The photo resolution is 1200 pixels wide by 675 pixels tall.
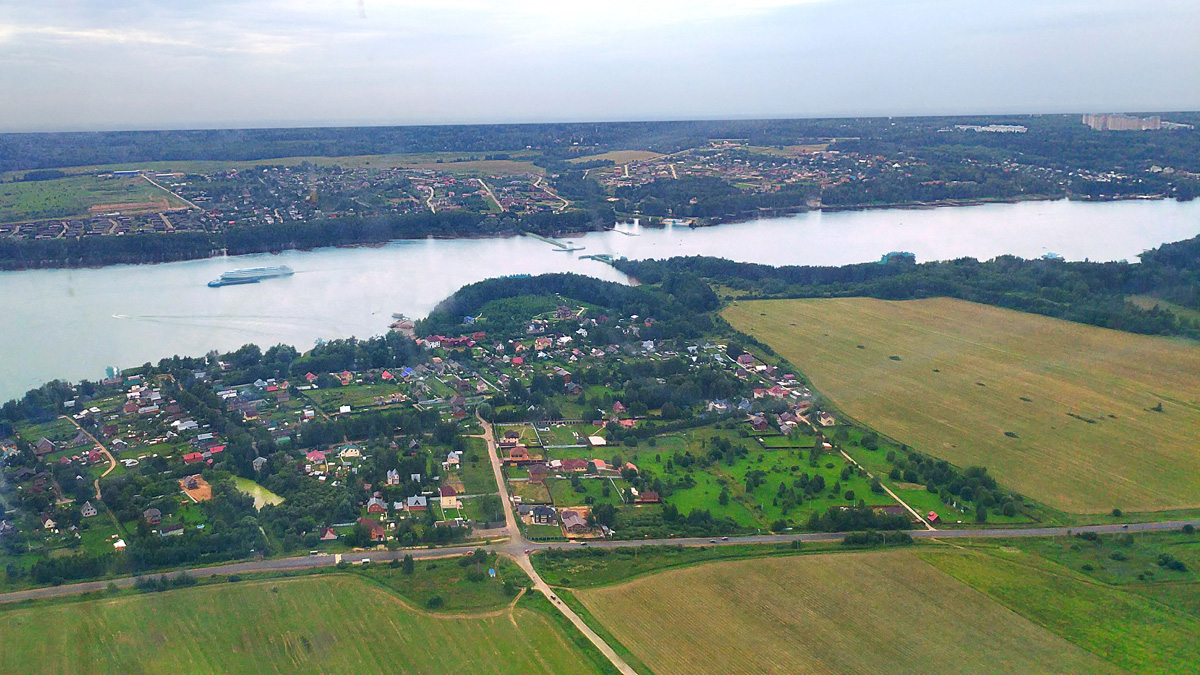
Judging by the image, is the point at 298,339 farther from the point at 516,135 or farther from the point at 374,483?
the point at 516,135

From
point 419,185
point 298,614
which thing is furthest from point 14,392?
point 419,185

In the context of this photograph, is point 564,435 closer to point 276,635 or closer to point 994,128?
point 276,635

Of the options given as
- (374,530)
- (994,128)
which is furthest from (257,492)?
(994,128)

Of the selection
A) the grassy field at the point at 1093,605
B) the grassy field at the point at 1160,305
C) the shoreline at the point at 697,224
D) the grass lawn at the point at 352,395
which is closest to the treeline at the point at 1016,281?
the grassy field at the point at 1160,305

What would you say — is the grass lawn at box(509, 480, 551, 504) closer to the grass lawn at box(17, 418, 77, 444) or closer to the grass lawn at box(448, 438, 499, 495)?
the grass lawn at box(448, 438, 499, 495)

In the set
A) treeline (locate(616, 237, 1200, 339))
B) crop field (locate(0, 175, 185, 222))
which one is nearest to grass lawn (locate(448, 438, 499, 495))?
treeline (locate(616, 237, 1200, 339))

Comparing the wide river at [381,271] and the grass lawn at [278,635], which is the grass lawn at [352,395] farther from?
the grass lawn at [278,635]
